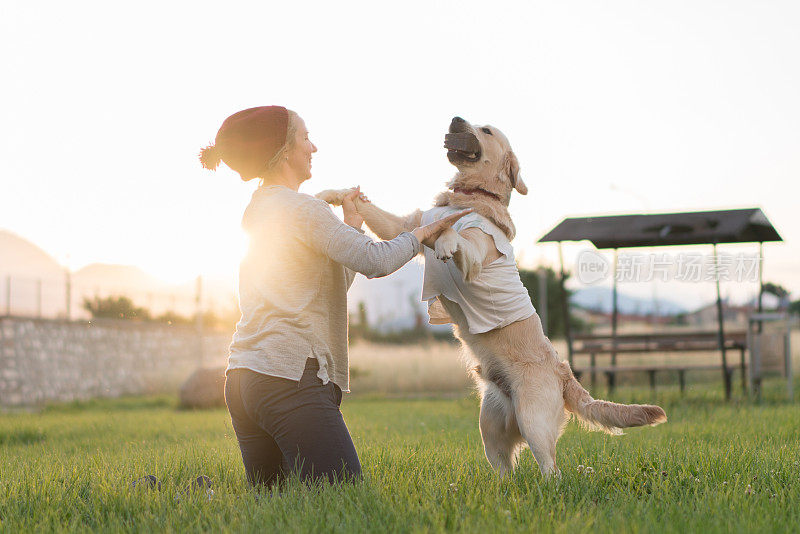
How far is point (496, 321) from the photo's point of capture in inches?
164

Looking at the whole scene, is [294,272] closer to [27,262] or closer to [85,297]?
[85,297]

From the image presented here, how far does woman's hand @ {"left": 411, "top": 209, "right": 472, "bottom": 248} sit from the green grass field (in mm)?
1248

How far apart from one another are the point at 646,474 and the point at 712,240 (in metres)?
7.98

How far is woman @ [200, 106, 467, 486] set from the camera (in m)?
3.51

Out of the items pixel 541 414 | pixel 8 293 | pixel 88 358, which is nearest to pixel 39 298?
pixel 8 293

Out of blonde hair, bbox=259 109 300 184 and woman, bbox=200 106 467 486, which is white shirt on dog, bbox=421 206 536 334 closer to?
woman, bbox=200 106 467 486

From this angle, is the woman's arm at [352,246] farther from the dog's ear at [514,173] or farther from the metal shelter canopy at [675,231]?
the metal shelter canopy at [675,231]

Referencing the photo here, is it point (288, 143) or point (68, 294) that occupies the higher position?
point (288, 143)

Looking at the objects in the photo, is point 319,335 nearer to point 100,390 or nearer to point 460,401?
point 460,401

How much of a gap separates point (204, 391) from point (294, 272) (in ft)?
36.0

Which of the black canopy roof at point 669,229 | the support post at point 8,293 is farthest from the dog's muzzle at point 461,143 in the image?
the support post at point 8,293

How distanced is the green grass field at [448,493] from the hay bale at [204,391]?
24.9 ft

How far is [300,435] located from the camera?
3.46m

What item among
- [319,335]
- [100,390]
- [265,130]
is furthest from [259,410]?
[100,390]
